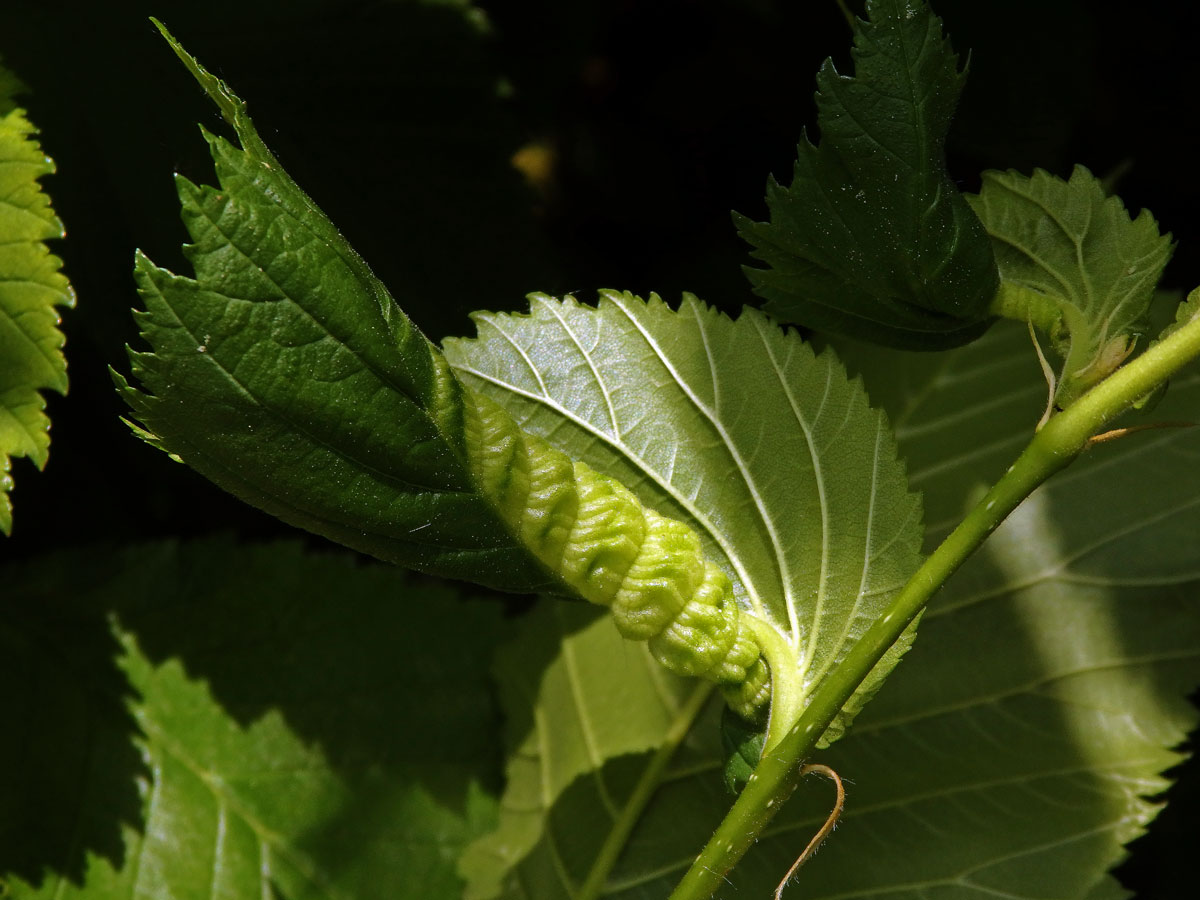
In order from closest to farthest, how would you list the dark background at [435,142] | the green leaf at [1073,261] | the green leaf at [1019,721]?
1. the green leaf at [1073,261]
2. the green leaf at [1019,721]
3. the dark background at [435,142]

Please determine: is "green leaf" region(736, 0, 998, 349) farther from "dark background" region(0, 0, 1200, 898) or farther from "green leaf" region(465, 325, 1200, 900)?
"dark background" region(0, 0, 1200, 898)

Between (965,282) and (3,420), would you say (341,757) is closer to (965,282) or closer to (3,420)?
(3,420)

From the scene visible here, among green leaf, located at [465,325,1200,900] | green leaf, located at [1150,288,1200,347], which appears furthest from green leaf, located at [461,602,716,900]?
green leaf, located at [1150,288,1200,347]

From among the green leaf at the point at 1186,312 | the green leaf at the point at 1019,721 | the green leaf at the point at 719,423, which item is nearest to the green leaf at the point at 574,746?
the green leaf at the point at 1019,721

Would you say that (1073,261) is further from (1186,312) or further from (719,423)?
(719,423)

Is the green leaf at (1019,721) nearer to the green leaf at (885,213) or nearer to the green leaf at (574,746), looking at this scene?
the green leaf at (574,746)

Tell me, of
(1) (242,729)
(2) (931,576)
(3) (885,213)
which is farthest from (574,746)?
(3) (885,213)

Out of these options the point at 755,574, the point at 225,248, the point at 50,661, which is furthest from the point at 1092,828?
the point at 50,661
